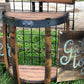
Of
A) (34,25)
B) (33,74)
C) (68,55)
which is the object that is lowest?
(33,74)

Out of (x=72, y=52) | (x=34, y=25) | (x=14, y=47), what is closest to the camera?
(x=34, y=25)

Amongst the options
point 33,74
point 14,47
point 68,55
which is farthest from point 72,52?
point 14,47

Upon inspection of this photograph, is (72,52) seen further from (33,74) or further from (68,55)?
(33,74)

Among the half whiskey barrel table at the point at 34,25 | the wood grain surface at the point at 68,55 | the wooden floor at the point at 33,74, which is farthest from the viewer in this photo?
the wooden floor at the point at 33,74

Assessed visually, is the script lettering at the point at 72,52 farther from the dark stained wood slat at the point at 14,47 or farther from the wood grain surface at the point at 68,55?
the dark stained wood slat at the point at 14,47

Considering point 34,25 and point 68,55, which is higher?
point 34,25

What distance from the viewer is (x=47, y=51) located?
81.1 inches

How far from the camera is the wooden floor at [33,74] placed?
97.2 inches

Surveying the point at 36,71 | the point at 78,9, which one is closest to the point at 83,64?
the point at 36,71

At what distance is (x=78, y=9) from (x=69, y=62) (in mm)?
3774

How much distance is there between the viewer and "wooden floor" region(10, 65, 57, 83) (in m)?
2.47

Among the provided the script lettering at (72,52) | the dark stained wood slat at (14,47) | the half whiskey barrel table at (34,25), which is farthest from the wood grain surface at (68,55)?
the dark stained wood slat at (14,47)

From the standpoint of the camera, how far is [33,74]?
262 cm

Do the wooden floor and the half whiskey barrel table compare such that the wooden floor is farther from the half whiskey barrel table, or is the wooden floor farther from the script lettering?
the script lettering
